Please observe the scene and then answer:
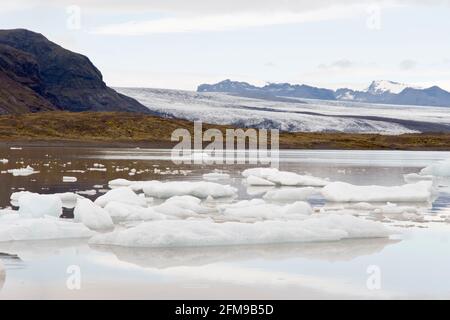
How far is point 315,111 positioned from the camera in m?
154

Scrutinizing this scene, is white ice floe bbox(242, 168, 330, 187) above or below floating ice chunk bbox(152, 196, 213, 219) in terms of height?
below

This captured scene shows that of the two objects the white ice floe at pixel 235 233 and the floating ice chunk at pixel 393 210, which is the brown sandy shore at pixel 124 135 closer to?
the floating ice chunk at pixel 393 210

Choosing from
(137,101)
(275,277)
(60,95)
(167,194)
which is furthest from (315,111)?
(275,277)

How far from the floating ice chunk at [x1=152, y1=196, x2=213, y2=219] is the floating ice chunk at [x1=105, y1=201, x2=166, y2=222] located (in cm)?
70

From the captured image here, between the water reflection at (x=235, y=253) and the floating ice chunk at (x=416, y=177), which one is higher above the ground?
the water reflection at (x=235, y=253)

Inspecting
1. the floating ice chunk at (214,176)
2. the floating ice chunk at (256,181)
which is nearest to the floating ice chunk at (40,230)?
the floating ice chunk at (256,181)

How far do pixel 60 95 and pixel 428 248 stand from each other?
15963cm

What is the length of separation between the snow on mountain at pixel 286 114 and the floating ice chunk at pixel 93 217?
340ft

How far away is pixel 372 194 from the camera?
820 inches

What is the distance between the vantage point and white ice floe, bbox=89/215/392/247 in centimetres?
1200

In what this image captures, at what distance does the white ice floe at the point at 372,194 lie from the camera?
20688mm

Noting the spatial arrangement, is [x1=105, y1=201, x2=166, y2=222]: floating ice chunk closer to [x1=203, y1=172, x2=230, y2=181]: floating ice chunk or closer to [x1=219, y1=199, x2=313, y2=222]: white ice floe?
[x1=219, y1=199, x2=313, y2=222]: white ice floe

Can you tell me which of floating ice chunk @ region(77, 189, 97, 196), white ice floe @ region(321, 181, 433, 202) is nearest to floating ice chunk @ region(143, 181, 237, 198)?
floating ice chunk @ region(77, 189, 97, 196)

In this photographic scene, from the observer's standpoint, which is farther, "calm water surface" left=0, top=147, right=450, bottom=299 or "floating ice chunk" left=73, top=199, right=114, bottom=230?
"floating ice chunk" left=73, top=199, right=114, bottom=230
